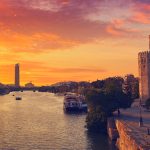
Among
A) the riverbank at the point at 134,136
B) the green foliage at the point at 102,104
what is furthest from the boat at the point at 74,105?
the riverbank at the point at 134,136

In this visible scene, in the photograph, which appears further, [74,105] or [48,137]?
[74,105]

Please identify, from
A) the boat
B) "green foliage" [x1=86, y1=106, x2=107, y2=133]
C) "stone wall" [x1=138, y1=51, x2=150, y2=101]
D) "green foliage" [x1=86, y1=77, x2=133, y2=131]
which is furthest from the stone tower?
"green foliage" [x1=86, y1=106, x2=107, y2=133]

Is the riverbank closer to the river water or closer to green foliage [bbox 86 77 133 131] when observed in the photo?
the river water

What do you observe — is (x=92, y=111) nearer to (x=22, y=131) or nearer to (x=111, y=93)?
(x=111, y=93)

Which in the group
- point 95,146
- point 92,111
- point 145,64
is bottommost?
point 95,146

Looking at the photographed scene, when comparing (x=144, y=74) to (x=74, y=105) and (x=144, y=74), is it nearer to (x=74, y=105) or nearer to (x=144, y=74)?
(x=144, y=74)

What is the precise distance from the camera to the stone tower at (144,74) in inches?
4439

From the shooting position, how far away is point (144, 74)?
378 feet

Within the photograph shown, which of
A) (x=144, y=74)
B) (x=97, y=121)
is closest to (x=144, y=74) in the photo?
(x=144, y=74)

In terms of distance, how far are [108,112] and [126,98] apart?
1101 cm

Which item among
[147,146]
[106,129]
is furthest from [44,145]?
[147,146]

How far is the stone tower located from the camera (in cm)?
11275

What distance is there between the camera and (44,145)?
221 ft

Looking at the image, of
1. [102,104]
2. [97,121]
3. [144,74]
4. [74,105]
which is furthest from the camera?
[74,105]
